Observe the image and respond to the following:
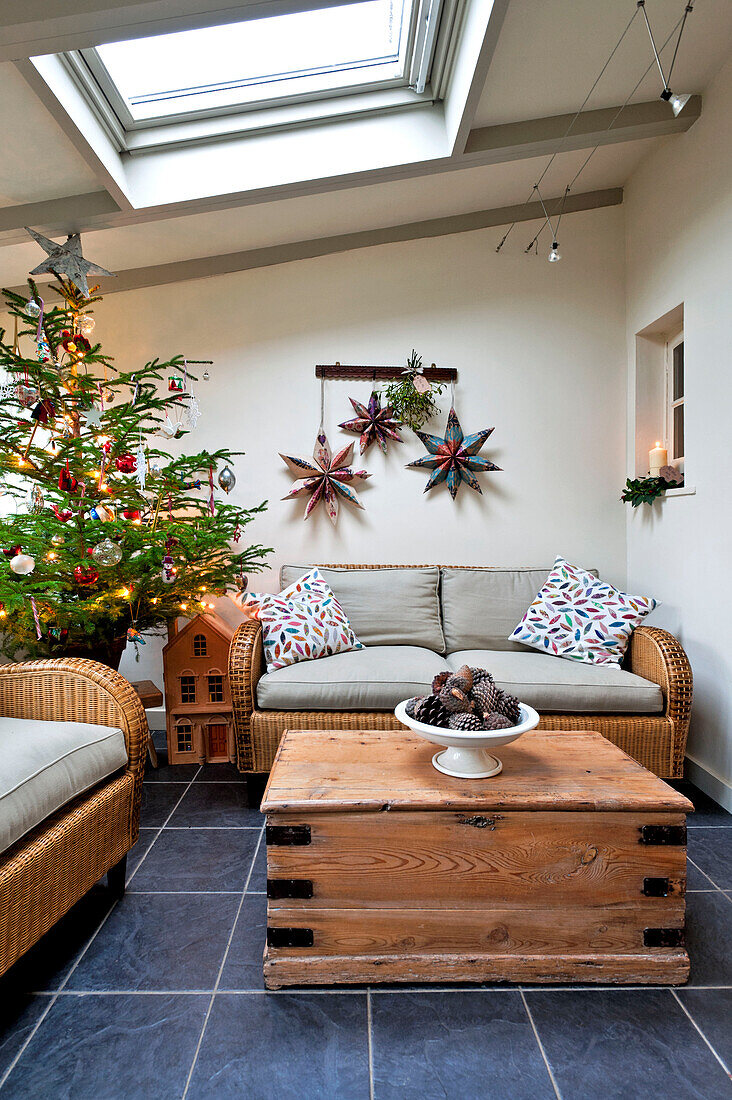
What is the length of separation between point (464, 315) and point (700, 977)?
9.79 ft

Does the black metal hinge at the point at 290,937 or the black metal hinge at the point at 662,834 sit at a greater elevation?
the black metal hinge at the point at 662,834

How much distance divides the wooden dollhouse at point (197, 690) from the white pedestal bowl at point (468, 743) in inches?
54.5

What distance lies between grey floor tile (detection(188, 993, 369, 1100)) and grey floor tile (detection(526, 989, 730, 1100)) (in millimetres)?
395

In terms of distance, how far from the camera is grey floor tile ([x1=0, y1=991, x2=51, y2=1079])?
1272mm

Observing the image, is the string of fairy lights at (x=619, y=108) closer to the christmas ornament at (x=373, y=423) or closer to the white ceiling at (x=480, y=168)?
the white ceiling at (x=480, y=168)

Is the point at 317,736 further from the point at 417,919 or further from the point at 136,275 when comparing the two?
the point at 136,275

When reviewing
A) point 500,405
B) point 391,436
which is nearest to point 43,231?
point 391,436

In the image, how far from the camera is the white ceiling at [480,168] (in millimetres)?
2076

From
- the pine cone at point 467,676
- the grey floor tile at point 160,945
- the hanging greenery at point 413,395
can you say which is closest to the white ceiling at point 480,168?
the hanging greenery at point 413,395

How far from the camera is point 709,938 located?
162 centimetres

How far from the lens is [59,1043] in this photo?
4.24 ft

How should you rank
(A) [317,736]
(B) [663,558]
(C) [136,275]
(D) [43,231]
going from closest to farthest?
(A) [317,736], (D) [43,231], (B) [663,558], (C) [136,275]

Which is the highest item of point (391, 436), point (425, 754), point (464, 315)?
point (464, 315)

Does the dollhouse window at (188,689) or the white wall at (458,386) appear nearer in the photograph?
the dollhouse window at (188,689)
